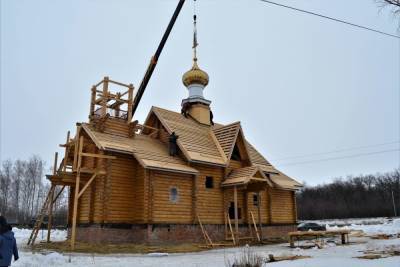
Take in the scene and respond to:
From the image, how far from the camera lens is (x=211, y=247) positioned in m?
17.1

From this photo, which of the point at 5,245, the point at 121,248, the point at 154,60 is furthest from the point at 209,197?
the point at 5,245

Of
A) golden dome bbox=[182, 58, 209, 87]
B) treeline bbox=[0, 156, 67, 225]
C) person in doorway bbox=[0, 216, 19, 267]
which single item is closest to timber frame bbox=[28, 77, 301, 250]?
golden dome bbox=[182, 58, 209, 87]

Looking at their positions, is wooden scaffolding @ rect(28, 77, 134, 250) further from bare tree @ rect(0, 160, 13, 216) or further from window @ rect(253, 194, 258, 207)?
bare tree @ rect(0, 160, 13, 216)

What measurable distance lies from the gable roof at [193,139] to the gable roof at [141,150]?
0.84 m

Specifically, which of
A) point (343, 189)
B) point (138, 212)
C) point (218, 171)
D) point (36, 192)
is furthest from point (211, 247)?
point (343, 189)

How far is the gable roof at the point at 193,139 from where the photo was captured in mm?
20016

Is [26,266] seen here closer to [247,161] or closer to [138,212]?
[138,212]

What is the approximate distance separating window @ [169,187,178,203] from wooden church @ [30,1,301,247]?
0.16 feet

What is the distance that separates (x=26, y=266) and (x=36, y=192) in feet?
188

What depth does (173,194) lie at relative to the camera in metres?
18.3

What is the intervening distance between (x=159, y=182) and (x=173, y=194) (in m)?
1.04

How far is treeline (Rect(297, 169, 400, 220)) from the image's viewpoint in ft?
216

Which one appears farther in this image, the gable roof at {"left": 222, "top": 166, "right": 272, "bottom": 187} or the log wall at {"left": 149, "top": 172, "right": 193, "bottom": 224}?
the gable roof at {"left": 222, "top": 166, "right": 272, "bottom": 187}

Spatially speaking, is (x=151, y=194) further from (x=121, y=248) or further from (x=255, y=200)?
(x=255, y=200)
